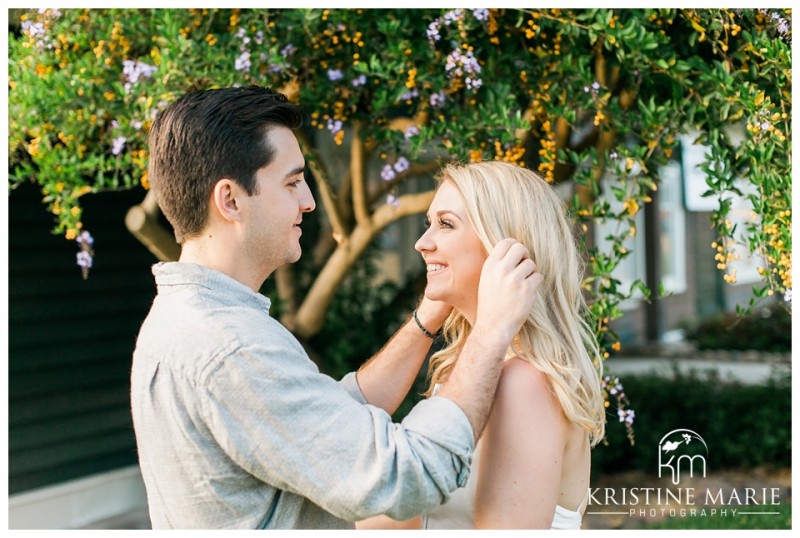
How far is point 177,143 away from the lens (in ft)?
5.78

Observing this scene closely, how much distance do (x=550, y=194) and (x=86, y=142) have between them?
2339 mm

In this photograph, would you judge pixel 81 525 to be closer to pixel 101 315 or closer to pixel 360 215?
pixel 101 315

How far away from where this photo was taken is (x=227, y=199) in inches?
68.6

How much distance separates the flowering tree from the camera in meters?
2.79

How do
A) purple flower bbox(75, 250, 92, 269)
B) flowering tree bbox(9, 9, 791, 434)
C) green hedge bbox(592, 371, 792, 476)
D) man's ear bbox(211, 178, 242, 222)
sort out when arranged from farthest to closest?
green hedge bbox(592, 371, 792, 476)
purple flower bbox(75, 250, 92, 269)
flowering tree bbox(9, 9, 791, 434)
man's ear bbox(211, 178, 242, 222)

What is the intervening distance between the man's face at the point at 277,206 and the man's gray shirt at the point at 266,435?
0.58 ft

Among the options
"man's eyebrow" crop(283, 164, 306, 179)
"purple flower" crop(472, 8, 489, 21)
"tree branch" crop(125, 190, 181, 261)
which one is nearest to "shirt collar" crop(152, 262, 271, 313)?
"man's eyebrow" crop(283, 164, 306, 179)

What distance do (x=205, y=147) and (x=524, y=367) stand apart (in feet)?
2.87

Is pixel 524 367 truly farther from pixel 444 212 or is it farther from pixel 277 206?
pixel 277 206

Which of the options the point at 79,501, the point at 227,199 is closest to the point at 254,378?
the point at 227,199

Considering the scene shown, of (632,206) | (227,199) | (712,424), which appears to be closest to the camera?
(227,199)

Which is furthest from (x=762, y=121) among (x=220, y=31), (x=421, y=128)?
(x=220, y=31)

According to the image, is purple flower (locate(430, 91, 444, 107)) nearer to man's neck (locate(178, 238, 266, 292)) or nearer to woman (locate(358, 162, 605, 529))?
woman (locate(358, 162, 605, 529))

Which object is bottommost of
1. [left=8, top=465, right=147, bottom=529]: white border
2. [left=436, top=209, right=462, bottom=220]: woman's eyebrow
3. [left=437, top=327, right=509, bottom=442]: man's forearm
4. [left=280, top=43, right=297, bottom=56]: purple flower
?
[left=8, top=465, right=147, bottom=529]: white border
